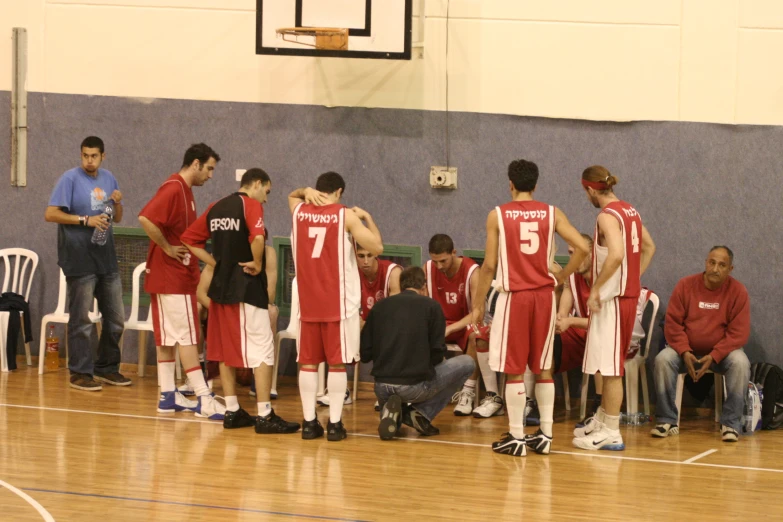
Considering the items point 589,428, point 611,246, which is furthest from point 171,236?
point 589,428

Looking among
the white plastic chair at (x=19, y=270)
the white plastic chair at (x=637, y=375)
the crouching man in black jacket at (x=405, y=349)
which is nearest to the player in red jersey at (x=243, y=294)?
the crouching man in black jacket at (x=405, y=349)

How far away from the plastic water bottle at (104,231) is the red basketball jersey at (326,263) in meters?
2.21

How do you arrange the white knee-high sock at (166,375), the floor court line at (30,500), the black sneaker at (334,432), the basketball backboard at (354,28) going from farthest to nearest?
the basketball backboard at (354,28) → the white knee-high sock at (166,375) → the black sneaker at (334,432) → the floor court line at (30,500)

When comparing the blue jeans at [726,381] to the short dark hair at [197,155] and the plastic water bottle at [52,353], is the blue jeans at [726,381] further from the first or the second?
the plastic water bottle at [52,353]

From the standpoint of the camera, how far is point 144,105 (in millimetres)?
9117

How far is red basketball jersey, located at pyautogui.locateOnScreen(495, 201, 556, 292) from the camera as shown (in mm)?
6367

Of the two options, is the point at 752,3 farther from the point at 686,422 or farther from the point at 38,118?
the point at 38,118

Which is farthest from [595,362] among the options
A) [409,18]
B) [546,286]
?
[409,18]

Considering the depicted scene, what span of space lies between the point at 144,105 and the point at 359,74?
196cm

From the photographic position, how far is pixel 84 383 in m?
8.16

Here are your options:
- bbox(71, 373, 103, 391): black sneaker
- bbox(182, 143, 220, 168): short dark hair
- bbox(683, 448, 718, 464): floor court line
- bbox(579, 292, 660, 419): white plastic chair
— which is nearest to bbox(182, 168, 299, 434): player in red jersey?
bbox(182, 143, 220, 168): short dark hair

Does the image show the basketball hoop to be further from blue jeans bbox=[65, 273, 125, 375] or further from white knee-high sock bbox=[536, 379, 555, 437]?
white knee-high sock bbox=[536, 379, 555, 437]

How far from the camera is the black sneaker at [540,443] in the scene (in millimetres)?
6457

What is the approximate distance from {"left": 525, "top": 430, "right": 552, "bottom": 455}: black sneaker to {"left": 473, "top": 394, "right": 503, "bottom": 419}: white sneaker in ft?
3.76
